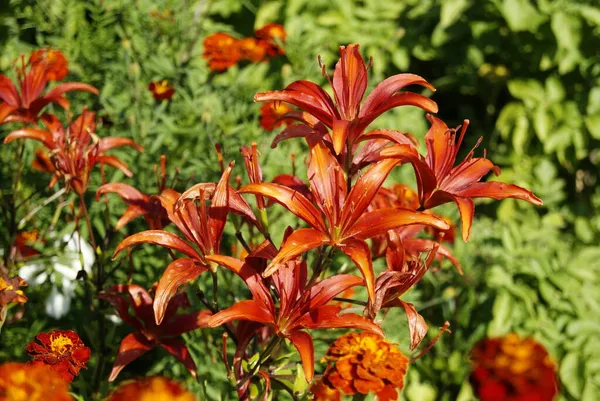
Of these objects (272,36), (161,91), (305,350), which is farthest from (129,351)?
(272,36)

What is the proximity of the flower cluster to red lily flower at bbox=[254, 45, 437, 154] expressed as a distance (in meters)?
1.17

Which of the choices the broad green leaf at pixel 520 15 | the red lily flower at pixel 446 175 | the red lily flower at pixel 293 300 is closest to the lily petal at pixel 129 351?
the red lily flower at pixel 293 300

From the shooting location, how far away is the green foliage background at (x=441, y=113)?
2.20 m

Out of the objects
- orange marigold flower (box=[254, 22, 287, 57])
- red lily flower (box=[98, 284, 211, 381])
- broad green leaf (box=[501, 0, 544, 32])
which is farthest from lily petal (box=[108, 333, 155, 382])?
broad green leaf (box=[501, 0, 544, 32])

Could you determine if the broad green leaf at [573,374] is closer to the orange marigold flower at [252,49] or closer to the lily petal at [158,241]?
the orange marigold flower at [252,49]

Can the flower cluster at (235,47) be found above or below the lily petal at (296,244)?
below

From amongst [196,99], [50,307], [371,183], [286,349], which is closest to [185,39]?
[196,99]

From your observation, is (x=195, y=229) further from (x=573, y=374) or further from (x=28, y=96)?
(x=573, y=374)

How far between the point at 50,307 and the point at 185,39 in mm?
1105

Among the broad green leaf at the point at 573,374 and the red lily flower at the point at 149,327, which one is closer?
the red lily flower at the point at 149,327

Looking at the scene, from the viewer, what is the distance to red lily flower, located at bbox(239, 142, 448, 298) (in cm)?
108

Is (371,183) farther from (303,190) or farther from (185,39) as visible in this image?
(185,39)

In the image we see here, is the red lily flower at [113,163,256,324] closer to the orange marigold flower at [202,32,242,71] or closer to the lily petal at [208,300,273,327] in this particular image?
the lily petal at [208,300,273,327]

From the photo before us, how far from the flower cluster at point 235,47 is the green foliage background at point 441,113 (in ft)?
0.22
